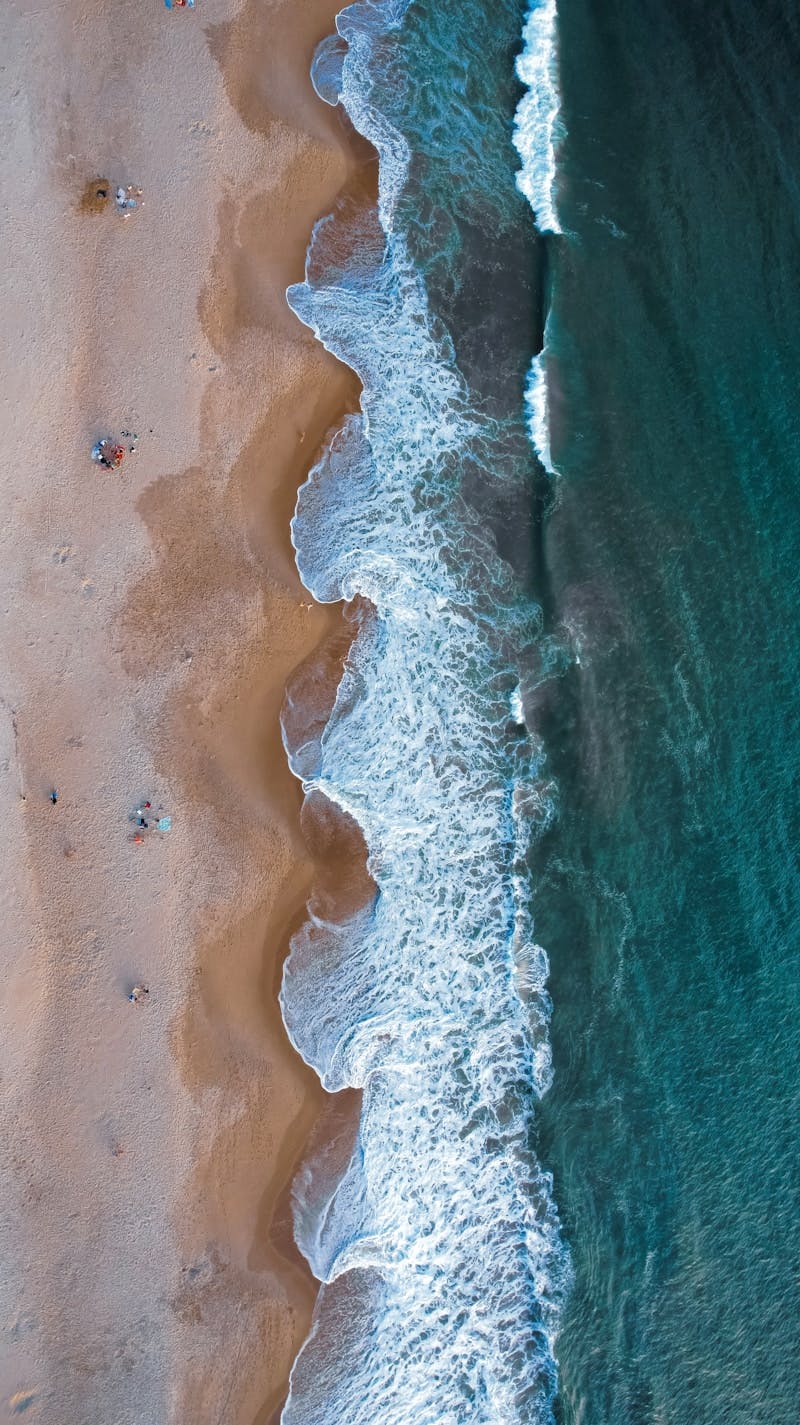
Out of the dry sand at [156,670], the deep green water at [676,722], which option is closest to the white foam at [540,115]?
the deep green water at [676,722]

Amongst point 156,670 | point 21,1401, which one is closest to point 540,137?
point 156,670

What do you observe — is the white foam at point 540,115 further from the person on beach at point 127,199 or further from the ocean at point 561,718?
the person on beach at point 127,199

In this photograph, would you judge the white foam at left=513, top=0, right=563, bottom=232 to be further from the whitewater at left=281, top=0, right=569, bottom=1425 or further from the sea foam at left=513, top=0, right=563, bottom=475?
the whitewater at left=281, top=0, right=569, bottom=1425

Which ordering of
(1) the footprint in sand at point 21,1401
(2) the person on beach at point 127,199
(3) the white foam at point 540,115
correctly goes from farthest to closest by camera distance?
(3) the white foam at point 540,115 → (2) the person on beach at point 127,199 → (1) the footprint in sand at point 21,1401

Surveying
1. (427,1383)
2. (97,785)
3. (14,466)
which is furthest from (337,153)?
(427,1383)

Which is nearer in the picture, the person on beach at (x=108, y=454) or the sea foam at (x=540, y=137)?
the person on beach at (x=108, y=454)
